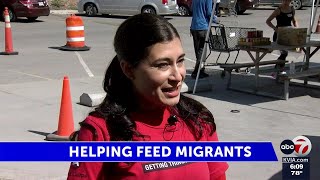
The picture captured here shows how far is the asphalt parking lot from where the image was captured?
215 inches

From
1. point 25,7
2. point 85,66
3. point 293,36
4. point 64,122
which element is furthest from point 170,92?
point 25,7

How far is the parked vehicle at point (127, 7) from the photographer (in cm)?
2434

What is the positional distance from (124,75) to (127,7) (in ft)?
75.9

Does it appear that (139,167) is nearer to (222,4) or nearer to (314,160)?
(314,160)

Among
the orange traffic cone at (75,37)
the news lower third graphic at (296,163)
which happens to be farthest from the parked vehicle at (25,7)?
the news lower third graphic at (296,163)

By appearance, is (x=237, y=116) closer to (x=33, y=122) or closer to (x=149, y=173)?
(x=33, y=122)

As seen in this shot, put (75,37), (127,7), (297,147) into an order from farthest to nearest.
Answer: (127,7), (75,37), (297,147)

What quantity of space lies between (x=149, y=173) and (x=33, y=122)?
5589 mm

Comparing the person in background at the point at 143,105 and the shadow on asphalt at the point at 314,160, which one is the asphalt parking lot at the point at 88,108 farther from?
the person in background at the point at 143,105

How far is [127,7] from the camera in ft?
81.4

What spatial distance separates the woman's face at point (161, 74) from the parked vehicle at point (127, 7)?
2176 centimetres

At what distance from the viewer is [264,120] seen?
753cm

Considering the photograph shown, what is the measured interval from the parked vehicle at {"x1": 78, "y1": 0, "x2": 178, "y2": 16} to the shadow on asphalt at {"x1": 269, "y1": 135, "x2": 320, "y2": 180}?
17575 mm

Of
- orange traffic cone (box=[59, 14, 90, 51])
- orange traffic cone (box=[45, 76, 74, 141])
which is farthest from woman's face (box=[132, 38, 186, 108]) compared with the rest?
orange traffic cone (box=[59, 14, 90, 51])
